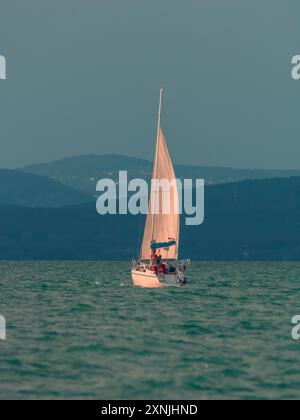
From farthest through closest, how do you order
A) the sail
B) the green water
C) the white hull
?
the sail → the white hull → the green water

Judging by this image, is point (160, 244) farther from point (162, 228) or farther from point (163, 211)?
point (163, 211)

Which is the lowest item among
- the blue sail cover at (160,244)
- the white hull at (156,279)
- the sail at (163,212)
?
the white hull at (156,279)

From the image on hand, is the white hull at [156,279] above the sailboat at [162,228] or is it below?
below

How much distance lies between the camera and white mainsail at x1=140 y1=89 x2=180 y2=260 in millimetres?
86812

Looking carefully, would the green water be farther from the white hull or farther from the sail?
the sail

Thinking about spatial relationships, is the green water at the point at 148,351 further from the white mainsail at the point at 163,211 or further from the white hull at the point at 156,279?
the white mainsail at the point at 163,211

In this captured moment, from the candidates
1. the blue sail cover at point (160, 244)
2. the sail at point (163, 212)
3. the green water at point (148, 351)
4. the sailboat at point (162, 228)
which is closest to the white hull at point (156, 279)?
the sailboat at point (162, 228)

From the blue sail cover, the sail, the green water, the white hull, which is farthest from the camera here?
the sail

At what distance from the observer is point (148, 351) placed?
145ft

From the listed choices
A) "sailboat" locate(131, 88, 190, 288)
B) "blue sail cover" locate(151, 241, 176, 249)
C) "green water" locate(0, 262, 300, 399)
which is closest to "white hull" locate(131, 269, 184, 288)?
"sailboat" locate(131, 88, 190, 288)

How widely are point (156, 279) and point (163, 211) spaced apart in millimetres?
→ 5796

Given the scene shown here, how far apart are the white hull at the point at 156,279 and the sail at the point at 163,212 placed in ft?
5.42

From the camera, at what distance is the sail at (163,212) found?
285 ft

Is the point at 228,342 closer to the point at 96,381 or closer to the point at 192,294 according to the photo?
the point at 96,381
